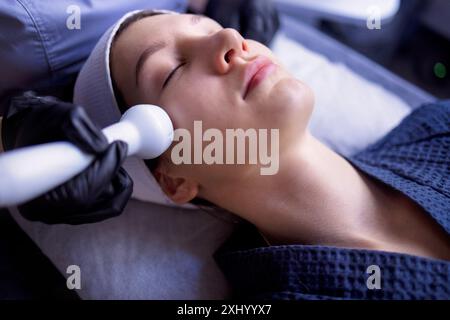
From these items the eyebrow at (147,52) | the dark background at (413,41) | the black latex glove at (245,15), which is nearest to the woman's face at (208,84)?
the eyebrow at (147,52)

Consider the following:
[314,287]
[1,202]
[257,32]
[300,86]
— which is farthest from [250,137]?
[257,32]

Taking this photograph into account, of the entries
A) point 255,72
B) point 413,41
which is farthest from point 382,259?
point 413,41

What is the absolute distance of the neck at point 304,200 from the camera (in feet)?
2.58

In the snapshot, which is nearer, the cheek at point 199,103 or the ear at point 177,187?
the cheek at point 199,103

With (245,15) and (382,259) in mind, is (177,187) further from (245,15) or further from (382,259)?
(245,15)

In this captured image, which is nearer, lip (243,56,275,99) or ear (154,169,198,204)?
lip (243,56,275,99)

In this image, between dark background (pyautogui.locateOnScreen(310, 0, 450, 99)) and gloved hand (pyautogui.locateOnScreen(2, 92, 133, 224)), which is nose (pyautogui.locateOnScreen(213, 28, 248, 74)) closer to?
gloved hand (pyautogui.locateOnScreen(2, 92, 133, 224))

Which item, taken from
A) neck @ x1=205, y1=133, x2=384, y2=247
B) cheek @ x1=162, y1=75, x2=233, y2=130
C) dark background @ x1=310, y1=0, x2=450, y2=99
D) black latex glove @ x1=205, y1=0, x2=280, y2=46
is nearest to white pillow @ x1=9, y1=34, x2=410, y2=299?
neck @ x1=205, y1=133, x2=384, y2=247

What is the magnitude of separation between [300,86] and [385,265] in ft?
1.08

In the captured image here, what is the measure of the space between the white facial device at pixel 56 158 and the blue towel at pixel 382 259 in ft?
1.00

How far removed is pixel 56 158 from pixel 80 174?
0.17ft

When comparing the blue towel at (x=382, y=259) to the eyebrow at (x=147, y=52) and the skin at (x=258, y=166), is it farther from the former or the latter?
the eyebrow at (x=147, y=52)

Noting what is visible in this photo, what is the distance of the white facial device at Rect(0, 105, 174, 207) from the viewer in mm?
486

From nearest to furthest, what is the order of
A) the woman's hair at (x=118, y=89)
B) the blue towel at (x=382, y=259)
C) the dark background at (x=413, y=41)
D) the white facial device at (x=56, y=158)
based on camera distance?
A: the white facial device at (x=56, y=158)
the blue towel at (x=382, y=259)
the woman's hair at (x=118, y=89)
the dark background at (x=413, y=41)
